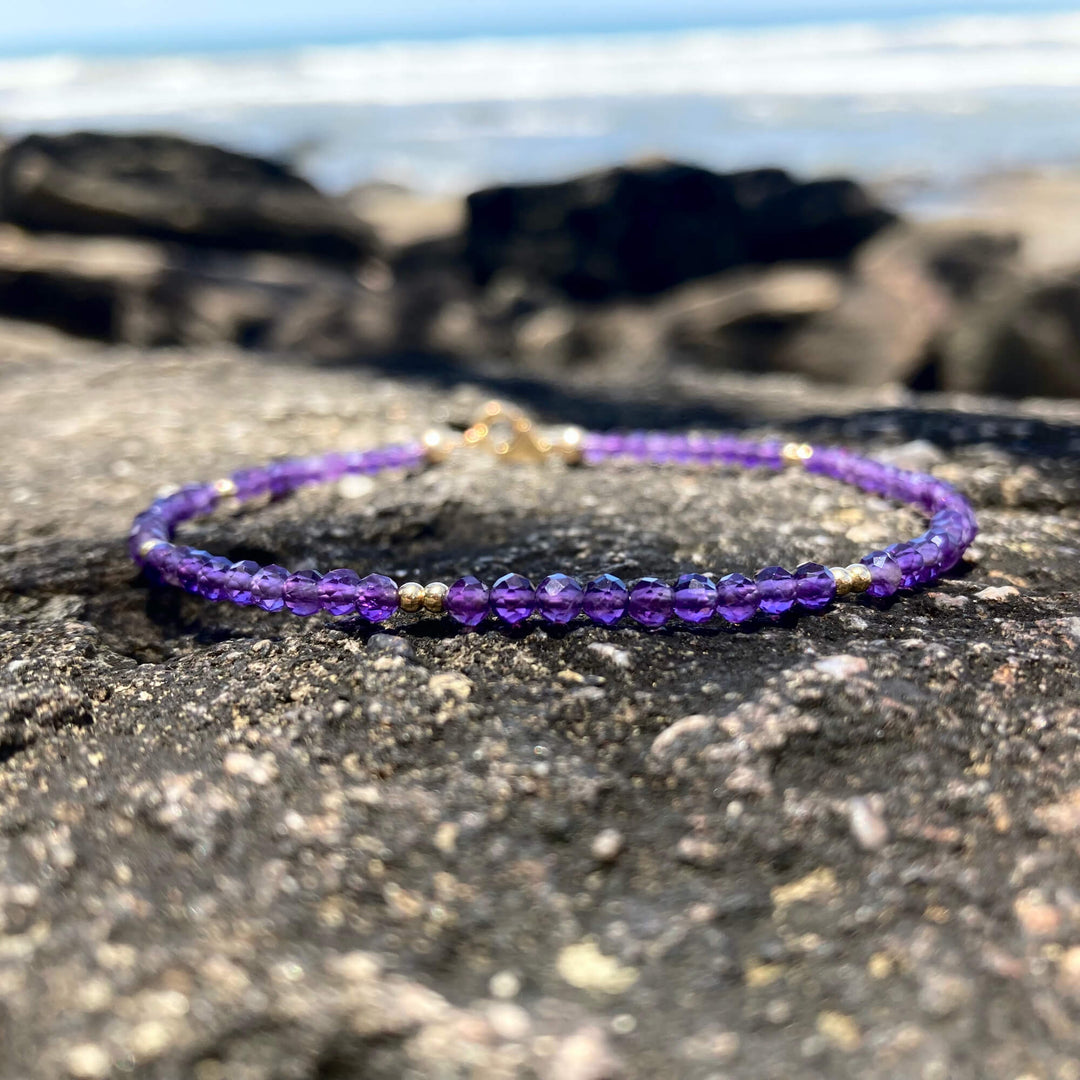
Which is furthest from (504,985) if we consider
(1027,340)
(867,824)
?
(1027,340)

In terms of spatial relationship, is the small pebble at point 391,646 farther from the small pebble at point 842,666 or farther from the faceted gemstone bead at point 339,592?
the small pebble at point 842,666

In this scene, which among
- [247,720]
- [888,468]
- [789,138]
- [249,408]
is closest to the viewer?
[247,720]

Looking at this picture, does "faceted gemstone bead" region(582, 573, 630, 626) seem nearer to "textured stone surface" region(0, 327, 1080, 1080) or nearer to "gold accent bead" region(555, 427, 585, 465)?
"textured stone surface" region(0, 327, 1080, 1080)

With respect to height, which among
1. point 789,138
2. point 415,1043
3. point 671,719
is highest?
point 789,138

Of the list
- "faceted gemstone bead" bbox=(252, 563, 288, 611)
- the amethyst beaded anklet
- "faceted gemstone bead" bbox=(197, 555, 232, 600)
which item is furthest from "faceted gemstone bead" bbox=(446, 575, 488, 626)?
"faceted gemstone bead" bbox=(197, 555, 232, 600)

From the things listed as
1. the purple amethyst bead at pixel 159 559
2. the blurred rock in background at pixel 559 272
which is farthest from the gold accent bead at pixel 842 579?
the blurred rock in background at pixel 559 272

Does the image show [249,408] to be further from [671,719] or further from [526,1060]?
[526,1060]

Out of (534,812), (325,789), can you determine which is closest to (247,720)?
(325,789)
